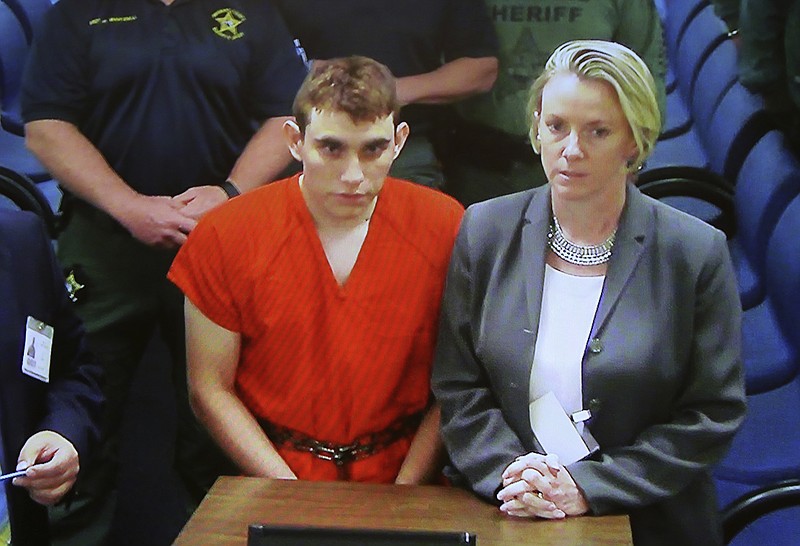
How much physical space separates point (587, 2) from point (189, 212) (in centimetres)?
105

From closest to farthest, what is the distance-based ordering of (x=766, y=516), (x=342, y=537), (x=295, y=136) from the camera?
(x=342, y=537) → (x=295, y=136) → (x=766, y=516)

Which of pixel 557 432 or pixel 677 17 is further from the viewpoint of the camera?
pixel 677 17

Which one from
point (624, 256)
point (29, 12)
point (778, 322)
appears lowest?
point (778, 322)

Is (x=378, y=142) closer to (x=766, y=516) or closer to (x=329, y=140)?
(x=329, y=140)

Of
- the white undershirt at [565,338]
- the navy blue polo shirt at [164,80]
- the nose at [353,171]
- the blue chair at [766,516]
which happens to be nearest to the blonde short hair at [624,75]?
the white undershirt at [565,338]

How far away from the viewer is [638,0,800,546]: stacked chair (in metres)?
2.30

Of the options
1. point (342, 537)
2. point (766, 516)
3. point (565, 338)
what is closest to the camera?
point (342, 537)

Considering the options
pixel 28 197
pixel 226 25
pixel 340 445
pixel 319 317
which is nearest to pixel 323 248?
pixel 319 317

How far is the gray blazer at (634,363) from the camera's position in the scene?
170 centimetres

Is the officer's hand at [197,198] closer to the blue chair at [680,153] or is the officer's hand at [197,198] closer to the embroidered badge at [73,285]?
the embroidered badge at [73,285]

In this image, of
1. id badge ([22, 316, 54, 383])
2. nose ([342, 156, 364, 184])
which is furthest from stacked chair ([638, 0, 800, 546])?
id badge ([22, 316, 54, 383])

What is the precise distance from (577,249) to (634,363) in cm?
22

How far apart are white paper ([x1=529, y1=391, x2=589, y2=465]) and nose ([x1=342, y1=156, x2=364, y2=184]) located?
51 centimetres

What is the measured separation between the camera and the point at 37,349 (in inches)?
73.9
